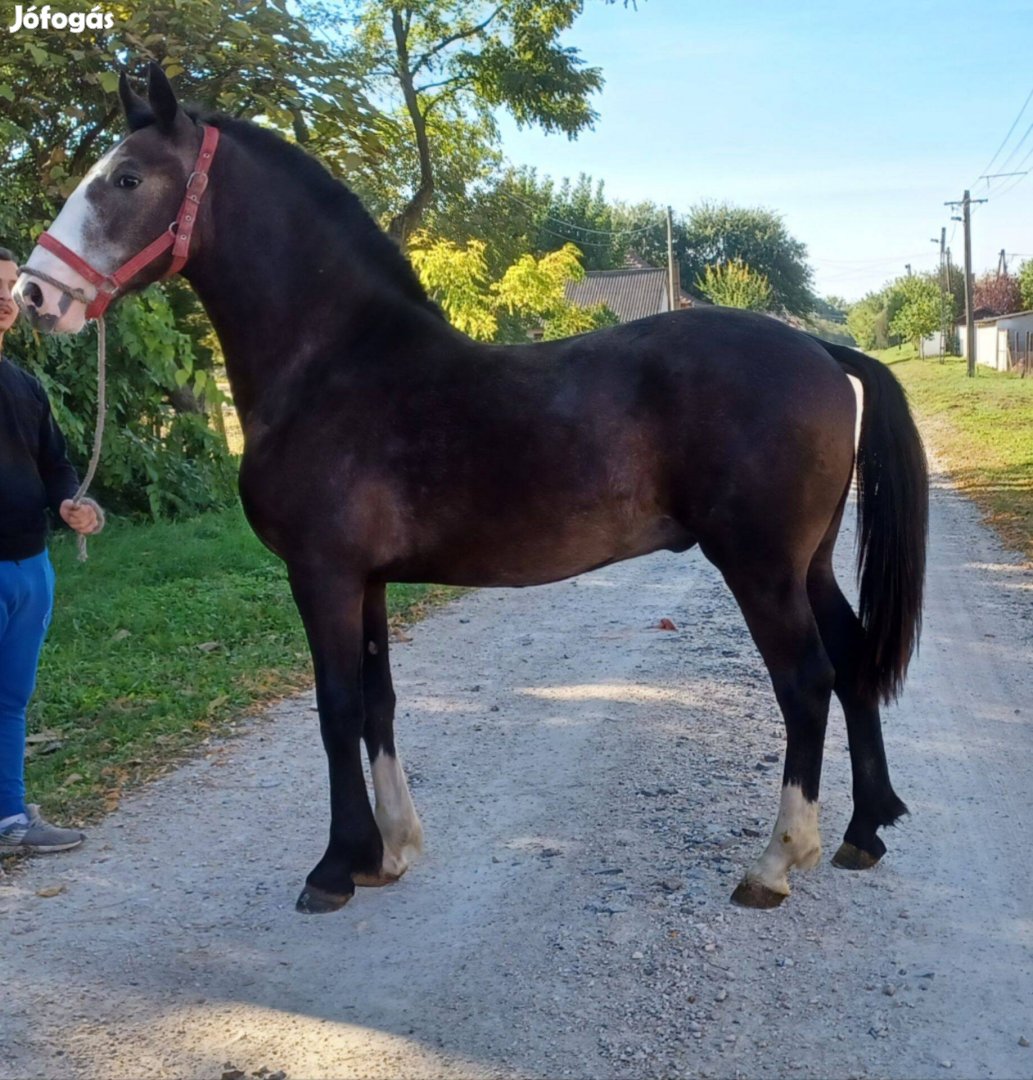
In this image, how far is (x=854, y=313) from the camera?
118562mm

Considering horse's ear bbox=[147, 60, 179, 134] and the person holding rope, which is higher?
horse's ear bbox=[147, 60, 179, 134]

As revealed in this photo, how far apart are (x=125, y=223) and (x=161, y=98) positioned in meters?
0.40

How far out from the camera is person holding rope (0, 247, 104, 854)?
381 centimetres

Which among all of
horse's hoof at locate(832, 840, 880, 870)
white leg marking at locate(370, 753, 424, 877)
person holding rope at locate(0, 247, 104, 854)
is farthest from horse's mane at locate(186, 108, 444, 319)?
horse's hoof at locate(832, 840, 880, 870)

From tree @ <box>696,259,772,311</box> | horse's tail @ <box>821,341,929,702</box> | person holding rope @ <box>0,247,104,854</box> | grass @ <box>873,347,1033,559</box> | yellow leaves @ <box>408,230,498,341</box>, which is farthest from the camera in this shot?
tree @ <box>696,259,772,311</box>

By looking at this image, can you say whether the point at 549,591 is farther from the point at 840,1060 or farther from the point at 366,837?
the point at 840,1060

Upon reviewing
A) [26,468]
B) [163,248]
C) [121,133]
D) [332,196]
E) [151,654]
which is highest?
[121,133]

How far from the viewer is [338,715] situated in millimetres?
3439

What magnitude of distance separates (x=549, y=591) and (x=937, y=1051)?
232 inches

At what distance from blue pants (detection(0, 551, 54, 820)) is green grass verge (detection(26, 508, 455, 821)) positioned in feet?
1.02

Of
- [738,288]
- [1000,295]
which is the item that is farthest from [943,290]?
[738,288]

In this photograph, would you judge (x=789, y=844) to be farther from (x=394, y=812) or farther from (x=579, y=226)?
(x=579, y=226)

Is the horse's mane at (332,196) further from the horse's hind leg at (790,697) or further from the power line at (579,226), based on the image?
the power line at (579,226)

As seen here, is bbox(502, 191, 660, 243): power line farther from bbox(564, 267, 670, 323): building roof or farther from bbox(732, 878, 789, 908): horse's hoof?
bbox(732, 878, 789, 908): horse's hoof
